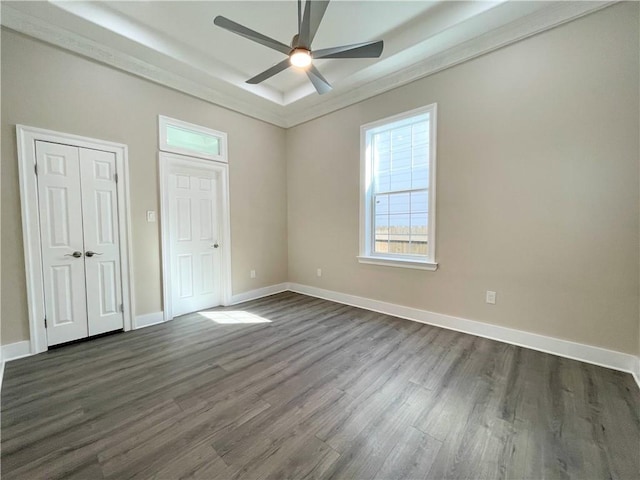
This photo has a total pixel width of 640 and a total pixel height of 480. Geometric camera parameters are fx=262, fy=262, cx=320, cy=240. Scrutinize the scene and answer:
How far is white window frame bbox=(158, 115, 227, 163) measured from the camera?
336 cm

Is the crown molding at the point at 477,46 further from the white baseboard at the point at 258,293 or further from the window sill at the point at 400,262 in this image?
the white baseboard at the point at 258,293

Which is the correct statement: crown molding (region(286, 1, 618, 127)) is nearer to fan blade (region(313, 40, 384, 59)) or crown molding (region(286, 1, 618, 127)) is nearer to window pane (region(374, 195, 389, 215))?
fan blade (region(313, 40, 384, 59))

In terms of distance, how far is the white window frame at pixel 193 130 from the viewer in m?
3.36

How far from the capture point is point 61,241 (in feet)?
8.89

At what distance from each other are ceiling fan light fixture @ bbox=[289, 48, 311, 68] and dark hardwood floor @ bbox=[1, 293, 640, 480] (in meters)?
2.78

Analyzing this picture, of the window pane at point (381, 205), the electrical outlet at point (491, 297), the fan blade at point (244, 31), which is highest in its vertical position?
the fan blade at point (244, 31)

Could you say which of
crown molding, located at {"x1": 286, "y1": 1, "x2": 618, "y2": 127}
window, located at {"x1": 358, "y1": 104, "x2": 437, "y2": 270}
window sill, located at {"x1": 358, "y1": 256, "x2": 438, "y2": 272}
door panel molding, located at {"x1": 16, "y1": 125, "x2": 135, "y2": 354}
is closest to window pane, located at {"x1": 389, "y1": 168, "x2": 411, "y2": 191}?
window, located at {"x1": 358, "y1": 104, "x2": 437, "y2": 270}

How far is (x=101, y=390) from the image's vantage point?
79.9 inches

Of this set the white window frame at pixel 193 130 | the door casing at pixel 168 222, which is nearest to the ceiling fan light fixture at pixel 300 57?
the white window frame at pixel 193 130

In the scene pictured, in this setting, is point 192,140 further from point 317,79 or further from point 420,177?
point 420,177

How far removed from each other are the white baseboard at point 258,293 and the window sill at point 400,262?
1.77 meters

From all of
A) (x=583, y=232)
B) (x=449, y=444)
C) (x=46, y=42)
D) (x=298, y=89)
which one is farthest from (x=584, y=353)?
(x=46, y=42)

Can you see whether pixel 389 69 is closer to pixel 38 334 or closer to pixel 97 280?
pixel 97 280

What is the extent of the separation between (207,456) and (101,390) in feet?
4.03
